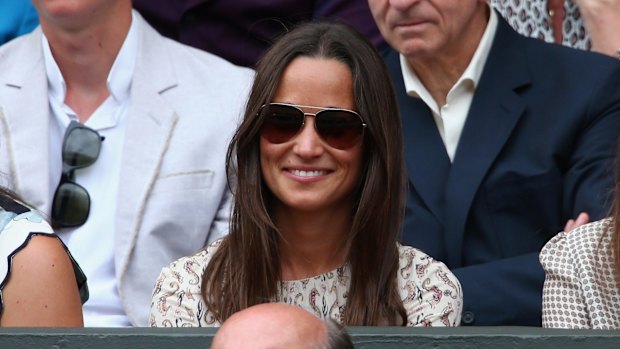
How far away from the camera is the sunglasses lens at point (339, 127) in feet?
11.4

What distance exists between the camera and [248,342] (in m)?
2.16

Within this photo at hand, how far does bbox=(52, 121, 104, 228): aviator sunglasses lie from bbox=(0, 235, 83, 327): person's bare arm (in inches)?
37.7

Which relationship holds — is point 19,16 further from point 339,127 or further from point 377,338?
point 377,338

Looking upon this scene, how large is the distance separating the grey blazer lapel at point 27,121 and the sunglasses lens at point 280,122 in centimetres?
100

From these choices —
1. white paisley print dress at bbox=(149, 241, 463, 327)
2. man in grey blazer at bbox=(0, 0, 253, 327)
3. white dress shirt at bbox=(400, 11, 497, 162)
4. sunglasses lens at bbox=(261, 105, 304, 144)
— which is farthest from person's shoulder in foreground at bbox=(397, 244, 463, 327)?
man in grey blazer at bbox=(0, 0, 253, 327)

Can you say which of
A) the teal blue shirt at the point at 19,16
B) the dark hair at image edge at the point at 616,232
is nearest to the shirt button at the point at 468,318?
the dark hair at image edge at the point at 616,232

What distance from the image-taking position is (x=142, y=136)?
4.29 m

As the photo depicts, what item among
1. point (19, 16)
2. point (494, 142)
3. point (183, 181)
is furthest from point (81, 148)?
point (494, 142)

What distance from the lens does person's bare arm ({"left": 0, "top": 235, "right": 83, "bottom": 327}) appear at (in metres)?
3.21

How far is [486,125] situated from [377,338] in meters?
1.52

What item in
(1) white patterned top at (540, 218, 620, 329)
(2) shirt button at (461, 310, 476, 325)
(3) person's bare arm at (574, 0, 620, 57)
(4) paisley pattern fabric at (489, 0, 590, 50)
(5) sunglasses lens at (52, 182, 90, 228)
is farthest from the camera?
(4) paisley pattern fabric at (489, 0, 590, 50)

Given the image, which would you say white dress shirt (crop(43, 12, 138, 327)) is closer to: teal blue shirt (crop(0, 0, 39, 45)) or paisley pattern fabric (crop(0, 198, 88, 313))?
teal blue shirt (crop(0, 0, 39, 45))

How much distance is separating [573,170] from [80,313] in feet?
5.14

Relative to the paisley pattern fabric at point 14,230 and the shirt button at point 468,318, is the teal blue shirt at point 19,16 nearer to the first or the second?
the paisley pattern fabric at point 14,230
